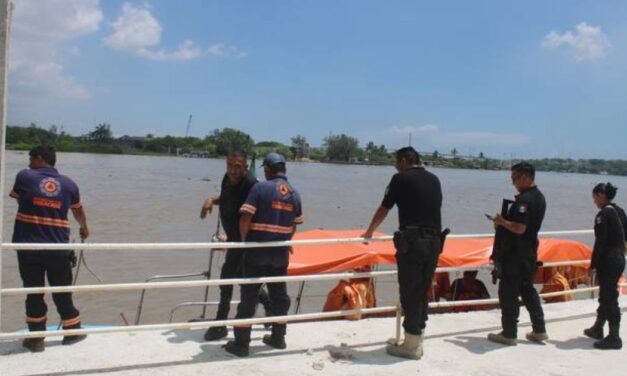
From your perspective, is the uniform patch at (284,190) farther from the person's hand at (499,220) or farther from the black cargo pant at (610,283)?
the black cargo pant at (610,283)

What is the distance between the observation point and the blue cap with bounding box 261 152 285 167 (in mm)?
4910

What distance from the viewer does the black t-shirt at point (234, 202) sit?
202 inches

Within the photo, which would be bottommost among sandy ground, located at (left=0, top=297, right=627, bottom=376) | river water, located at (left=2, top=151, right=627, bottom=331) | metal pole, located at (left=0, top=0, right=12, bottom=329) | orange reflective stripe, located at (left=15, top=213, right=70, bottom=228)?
river water, located at (left=2, top=151, right=627, bottom=331)

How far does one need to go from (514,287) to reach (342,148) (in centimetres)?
13890

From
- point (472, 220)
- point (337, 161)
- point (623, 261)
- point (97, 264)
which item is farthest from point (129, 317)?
point (337, 161)

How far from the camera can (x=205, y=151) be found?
15488 centimetres

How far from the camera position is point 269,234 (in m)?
4.80

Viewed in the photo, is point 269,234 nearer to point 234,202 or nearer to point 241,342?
point 234,202

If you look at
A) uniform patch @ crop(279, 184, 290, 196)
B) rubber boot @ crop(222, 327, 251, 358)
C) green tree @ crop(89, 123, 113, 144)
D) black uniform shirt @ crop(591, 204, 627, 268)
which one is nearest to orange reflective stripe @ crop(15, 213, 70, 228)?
rubber boot @ crop(222, 327, 251, 358)

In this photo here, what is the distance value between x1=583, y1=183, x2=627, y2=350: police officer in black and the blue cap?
312 cm

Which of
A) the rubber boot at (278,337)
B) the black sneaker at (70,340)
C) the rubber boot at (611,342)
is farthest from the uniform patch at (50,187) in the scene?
the rubber boot at (611,342)

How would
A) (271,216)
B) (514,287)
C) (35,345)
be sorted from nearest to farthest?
(35,345)
(271,216)
(514,287)

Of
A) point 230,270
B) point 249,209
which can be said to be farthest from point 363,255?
point 249,209

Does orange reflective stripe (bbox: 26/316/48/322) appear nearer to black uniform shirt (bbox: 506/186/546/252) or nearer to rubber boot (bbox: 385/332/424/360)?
rubber boot (bbox: 385/332/424/360)
